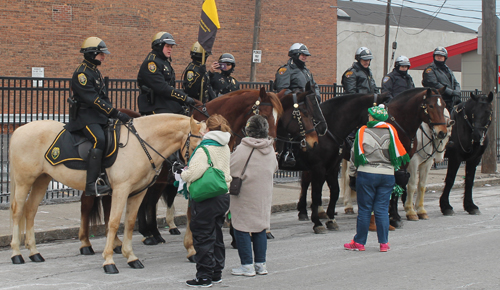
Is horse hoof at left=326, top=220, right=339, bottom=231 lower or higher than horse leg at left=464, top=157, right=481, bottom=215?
lower

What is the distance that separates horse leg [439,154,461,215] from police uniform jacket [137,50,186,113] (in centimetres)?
575

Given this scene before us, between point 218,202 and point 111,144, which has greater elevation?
point 111,144

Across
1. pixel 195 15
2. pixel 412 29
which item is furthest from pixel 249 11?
pixel 412 29

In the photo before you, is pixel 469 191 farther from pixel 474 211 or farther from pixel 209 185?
pixel 209 185

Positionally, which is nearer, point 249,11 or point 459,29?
point 249,11

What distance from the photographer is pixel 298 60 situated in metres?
10.9

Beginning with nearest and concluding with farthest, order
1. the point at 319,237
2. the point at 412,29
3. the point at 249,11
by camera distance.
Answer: the point at 319,237, the point at 249,11, the point at 412,29

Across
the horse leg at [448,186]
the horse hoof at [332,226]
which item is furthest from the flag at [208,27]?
the horse leg at [448,186]

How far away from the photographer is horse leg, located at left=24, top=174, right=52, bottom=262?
791 cm

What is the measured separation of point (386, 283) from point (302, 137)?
3.53 metres

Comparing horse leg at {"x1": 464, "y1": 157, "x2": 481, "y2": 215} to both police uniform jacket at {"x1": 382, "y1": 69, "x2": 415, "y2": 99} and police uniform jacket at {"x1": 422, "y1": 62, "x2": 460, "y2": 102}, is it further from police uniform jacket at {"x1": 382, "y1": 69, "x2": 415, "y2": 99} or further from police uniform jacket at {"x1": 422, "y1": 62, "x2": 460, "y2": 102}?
police uniform jacket at {"x1": 382, "y1": 69, "x2": 415, "y2": 99}

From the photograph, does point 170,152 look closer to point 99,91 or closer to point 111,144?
point 111,144

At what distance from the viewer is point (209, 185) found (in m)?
6.35

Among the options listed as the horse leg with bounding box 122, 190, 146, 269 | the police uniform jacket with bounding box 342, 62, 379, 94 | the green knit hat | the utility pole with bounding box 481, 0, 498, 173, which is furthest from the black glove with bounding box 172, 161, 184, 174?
the utility pole with bounding box 481, 0, 498, 173
